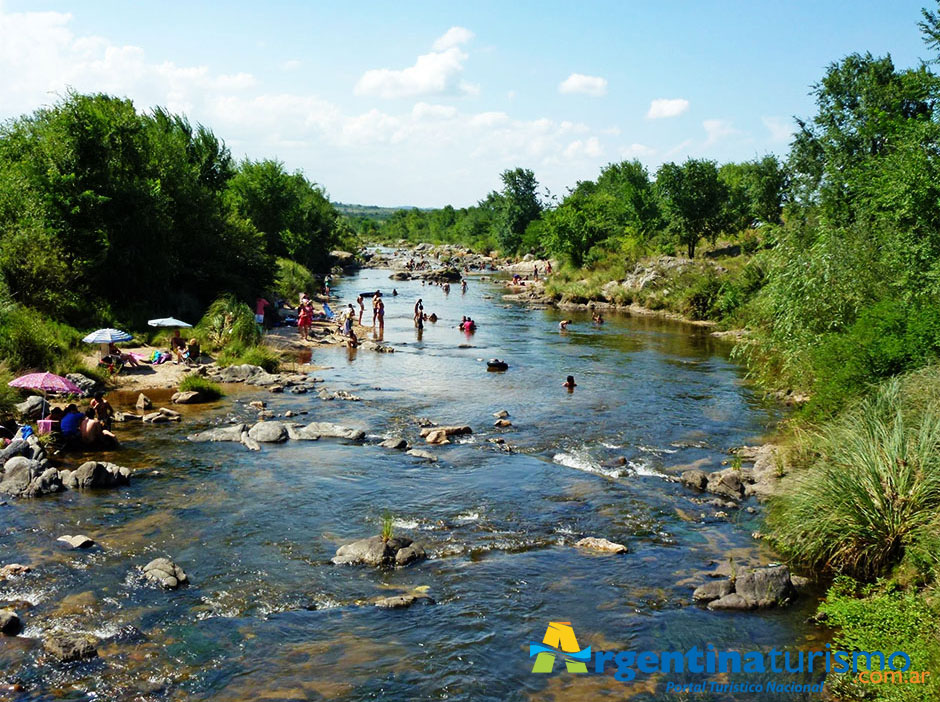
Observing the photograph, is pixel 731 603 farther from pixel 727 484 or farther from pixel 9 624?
pixel 9 624

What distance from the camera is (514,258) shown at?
107 meters

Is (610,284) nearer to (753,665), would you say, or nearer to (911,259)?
(911,259)

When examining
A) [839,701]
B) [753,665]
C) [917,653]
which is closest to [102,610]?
[753,665]

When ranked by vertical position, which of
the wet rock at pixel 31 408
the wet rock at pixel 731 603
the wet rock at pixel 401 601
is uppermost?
the wet rock at pixel 31 408

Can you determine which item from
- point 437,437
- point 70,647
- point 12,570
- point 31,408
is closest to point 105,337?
point 31,408

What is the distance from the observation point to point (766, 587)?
12.1 meters

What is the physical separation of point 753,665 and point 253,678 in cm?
723

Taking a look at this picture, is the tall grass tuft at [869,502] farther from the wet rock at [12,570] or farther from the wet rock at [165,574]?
the wet rock at [12,570]

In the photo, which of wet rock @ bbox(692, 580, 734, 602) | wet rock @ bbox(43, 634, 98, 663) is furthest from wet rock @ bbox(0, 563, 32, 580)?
wet rock @ bbox(692, 580, 734, 602)

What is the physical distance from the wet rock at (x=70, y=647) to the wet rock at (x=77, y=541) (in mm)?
3345

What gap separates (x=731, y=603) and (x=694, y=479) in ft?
20.8

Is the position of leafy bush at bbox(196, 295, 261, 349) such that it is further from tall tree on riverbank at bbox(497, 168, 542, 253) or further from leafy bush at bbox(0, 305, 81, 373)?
tall tree on riverbank at bbox(497, 168, 542, 253)

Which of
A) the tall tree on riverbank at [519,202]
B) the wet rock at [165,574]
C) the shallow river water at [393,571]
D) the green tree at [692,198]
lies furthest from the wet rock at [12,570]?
the tall tree on riverbank at [519,202]

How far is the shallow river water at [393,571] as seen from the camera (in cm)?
1001
